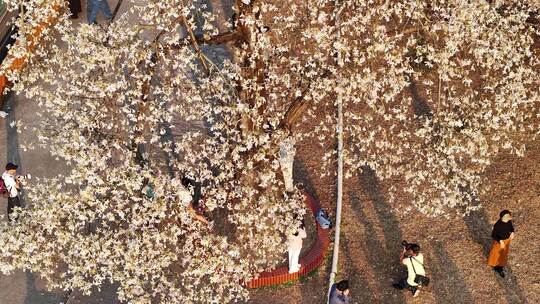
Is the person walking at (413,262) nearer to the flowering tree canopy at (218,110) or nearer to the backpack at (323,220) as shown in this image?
the flowering tree canopy at (218,110)

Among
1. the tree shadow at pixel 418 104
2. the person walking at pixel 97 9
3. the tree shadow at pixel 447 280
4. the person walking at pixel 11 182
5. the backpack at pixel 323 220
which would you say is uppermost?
the person walking at pixel 97 9

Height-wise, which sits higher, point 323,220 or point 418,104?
point 418,104

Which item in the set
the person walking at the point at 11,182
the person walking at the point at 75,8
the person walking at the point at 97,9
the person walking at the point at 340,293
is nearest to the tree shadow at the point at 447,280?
the person walking at the point at 340,293

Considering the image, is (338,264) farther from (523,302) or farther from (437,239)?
(523,302)

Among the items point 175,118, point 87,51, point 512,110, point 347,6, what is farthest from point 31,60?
point 512,110

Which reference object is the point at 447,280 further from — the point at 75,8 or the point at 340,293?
the point at 75,8

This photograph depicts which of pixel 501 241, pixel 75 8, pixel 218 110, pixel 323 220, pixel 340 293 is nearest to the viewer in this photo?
pixel 218 110

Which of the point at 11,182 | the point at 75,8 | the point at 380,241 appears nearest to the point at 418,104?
the point at 380,241
